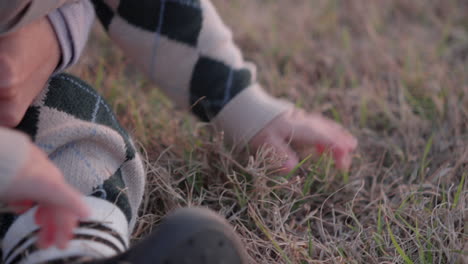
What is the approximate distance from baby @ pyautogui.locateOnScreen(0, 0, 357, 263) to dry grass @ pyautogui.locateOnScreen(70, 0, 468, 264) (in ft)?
0.21

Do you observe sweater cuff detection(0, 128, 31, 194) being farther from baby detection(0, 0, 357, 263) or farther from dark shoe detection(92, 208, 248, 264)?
dark shoe detection(92, 208, 248, 264)

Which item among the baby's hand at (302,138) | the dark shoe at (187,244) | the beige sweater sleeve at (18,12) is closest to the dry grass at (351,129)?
the baby's hand at (302,138)

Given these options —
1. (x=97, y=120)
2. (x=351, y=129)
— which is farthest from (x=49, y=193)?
(x=351, y=129)

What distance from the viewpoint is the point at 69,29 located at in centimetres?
73

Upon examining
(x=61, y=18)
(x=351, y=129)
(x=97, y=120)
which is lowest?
(x=351, y=129)

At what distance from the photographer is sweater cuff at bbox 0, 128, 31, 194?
0.47m

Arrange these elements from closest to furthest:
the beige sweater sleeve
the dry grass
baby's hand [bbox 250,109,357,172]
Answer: the beige sweater sleeve
the dry grass
baby's hand [bbox 250,109,357,172]

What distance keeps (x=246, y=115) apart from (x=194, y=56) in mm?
128

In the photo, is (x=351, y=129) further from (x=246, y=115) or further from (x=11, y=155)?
(x=11, y=155)

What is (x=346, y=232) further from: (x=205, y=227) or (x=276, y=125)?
(x=205, y=227)

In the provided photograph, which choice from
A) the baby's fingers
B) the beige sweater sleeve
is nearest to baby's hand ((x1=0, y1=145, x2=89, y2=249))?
the baby's fingers

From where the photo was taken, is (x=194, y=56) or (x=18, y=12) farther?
(x=194, y=56)

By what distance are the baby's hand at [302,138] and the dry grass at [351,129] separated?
0.03 m

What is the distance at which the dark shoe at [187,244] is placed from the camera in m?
0.53
